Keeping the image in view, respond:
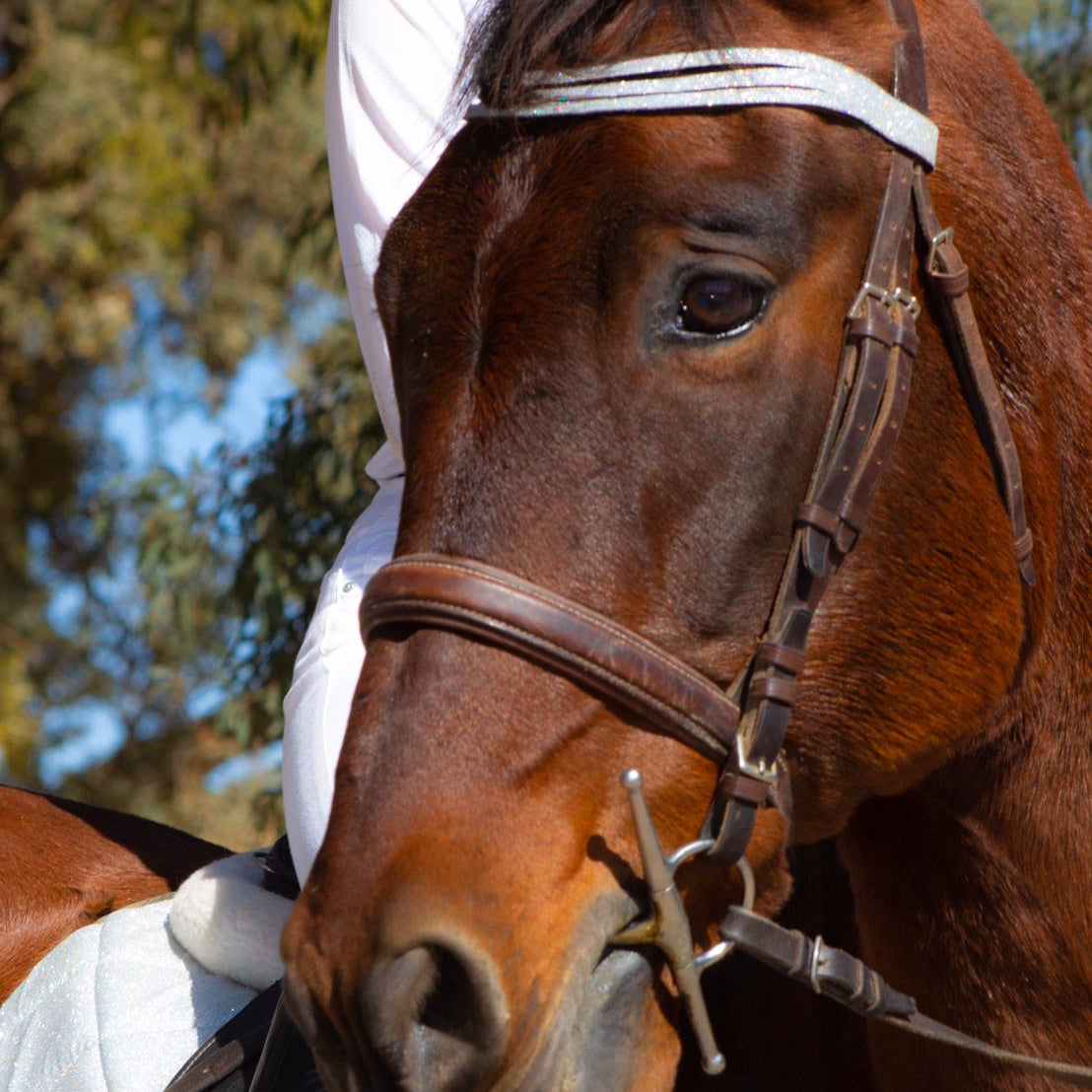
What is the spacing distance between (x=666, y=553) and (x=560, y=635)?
15 centimetres

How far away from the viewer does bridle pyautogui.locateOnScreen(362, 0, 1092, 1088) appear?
5.02 ft

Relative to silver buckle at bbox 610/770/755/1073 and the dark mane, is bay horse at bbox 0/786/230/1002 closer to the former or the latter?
silver buckle at bbox 610/770/755/1073

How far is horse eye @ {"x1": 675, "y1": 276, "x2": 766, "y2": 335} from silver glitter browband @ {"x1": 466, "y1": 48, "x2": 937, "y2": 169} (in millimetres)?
208

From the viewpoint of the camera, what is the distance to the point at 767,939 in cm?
165

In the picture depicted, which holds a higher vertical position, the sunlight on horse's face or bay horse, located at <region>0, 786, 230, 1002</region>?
the sunlight on horse's face

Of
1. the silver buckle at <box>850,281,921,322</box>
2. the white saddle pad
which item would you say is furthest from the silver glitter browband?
the white saddle pad

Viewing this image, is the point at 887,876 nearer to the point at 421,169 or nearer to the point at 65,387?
the point at 421,169

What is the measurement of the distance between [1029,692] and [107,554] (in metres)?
8.72

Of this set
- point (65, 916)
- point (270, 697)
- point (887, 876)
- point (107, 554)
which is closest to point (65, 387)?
point (107, 554)

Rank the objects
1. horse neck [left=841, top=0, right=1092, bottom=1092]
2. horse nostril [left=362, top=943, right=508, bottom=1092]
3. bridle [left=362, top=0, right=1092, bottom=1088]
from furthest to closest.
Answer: horse neck [left=841, top=0, right=1092, bottom=1092], bridle [left=362, top=0, right=1092, bottom=1088], horse nostril [left=362, top=943, right=508, bottom=1092]

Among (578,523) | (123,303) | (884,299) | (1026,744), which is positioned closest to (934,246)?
(884,299)

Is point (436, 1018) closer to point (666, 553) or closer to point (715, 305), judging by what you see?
point (666, 553)

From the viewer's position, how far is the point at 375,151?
2557mm

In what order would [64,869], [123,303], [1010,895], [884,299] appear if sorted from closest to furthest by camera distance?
[884,299]
[1010,895]
[64,869]
[123,303]
